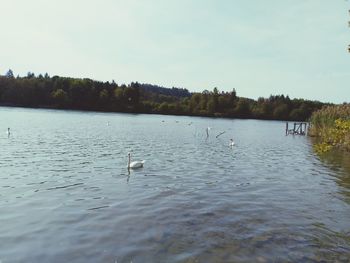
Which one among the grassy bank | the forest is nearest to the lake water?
the grassy bank

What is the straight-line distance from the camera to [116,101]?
6250 inches

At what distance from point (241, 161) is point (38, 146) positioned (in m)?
18.0

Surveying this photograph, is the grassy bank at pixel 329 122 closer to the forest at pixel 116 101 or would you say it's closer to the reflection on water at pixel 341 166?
the reflection on water at pixel 341 166

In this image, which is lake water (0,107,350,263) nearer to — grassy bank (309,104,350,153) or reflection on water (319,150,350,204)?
reflection on water (319,150,350,204)

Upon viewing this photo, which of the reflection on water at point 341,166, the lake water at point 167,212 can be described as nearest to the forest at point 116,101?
the reflection on water at point 341,166

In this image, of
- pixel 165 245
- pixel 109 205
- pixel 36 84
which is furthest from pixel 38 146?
pixel 36 84

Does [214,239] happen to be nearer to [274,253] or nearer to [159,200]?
[274,253]

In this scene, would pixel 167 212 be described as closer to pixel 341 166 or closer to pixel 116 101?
pixel 341 166

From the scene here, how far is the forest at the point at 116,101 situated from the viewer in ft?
→ 481

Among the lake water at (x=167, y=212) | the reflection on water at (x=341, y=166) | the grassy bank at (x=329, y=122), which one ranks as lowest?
the lake water at (x=167, y=212)

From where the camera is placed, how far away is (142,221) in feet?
41.9

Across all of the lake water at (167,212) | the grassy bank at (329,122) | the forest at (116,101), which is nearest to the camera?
the lake water at (167,212)

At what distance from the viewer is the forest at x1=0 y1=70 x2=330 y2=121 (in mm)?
146500

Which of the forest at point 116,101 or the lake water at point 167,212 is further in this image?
the forest at point 116,101
